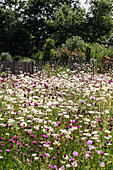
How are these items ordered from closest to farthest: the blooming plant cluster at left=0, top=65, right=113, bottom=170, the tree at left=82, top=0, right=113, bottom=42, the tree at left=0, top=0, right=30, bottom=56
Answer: the blooming plant cluster at left=0, top=65, right=113, bottom=170 → the tree at left=82, top=0, right=113, bottom=42 → the tree at left=0, top=0, right=30, bottom=56

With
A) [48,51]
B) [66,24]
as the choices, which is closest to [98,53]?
[48,51]

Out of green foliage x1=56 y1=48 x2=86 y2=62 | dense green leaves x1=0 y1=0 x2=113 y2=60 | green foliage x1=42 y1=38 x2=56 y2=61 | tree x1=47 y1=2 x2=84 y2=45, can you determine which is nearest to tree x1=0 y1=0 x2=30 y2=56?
dense green leaves x1=0 y1=0 x2=113 y2=60

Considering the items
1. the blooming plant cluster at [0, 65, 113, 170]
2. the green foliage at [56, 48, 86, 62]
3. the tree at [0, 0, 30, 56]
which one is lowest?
the blooming plant cluster at [0, 65, 113, 170]

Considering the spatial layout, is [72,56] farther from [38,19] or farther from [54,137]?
[38,19]

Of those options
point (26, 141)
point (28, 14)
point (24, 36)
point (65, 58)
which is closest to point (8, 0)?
point (28, 14)

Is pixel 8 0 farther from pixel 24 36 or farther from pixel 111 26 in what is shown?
pixel 111 26

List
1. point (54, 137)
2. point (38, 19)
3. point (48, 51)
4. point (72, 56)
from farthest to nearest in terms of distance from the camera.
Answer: point (38, 19)
point (48, 51)
point (72, 56)
point (54, 137)

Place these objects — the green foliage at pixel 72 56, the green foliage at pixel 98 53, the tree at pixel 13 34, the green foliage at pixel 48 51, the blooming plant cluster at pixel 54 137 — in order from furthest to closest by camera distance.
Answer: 1. the tree at pixel 13 34
2. the green foliage at pixel 48 51
3. the green foliage at pixel 98 53
4. the green foliage at pixel 72 56
5. the blooming plant cluster at pixel 54 137

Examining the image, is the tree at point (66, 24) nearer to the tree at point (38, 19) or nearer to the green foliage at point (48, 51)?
the tree at point (38, 19)

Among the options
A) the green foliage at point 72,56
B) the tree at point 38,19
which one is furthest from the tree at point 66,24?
the green foliage at point 72,56

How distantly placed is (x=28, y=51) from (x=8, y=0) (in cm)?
802

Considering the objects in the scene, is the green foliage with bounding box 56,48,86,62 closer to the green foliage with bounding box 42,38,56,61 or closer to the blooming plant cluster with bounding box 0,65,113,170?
the green foliage with bounding box 42,38,56,61

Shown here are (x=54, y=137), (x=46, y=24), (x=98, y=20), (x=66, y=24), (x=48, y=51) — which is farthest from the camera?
(x=46, y=24)

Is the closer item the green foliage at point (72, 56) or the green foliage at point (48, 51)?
the green foliage at point (72, 56)
